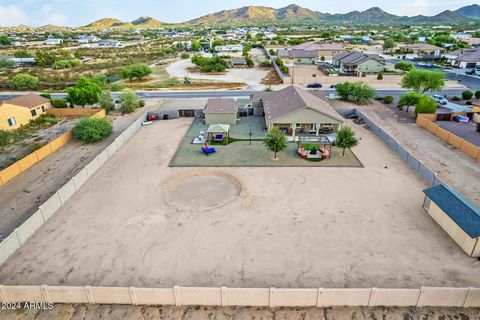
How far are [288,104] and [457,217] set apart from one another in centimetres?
2488

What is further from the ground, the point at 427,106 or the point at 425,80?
the point at 425,80

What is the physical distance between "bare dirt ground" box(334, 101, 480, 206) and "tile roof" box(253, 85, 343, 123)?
347 inches

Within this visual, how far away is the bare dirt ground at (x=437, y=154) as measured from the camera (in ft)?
87.9

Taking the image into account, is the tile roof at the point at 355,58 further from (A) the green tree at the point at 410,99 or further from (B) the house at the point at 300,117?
(B) the house at the point at 300,117

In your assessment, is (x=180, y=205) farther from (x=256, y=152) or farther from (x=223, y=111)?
(x=223, y=111)

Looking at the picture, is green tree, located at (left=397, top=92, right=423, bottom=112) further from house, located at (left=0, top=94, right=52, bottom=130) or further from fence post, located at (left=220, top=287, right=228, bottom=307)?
house, located at (left=0, top=94, right=52, bottom=130)

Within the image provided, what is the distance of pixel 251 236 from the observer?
792 inches

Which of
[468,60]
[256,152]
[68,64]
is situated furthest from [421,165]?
[68,64]

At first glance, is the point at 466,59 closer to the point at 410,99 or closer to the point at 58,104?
the point at 410,99

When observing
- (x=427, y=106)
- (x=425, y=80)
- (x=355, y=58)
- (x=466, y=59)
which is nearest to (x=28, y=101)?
(x=427, y=106)

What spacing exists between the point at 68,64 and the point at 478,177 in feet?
344

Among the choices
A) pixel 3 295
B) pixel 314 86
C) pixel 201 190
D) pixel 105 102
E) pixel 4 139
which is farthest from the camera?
pixel 314 86

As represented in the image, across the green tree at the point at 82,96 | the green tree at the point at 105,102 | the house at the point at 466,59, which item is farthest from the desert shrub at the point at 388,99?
the green tree at the point at 82,96

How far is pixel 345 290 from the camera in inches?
564
